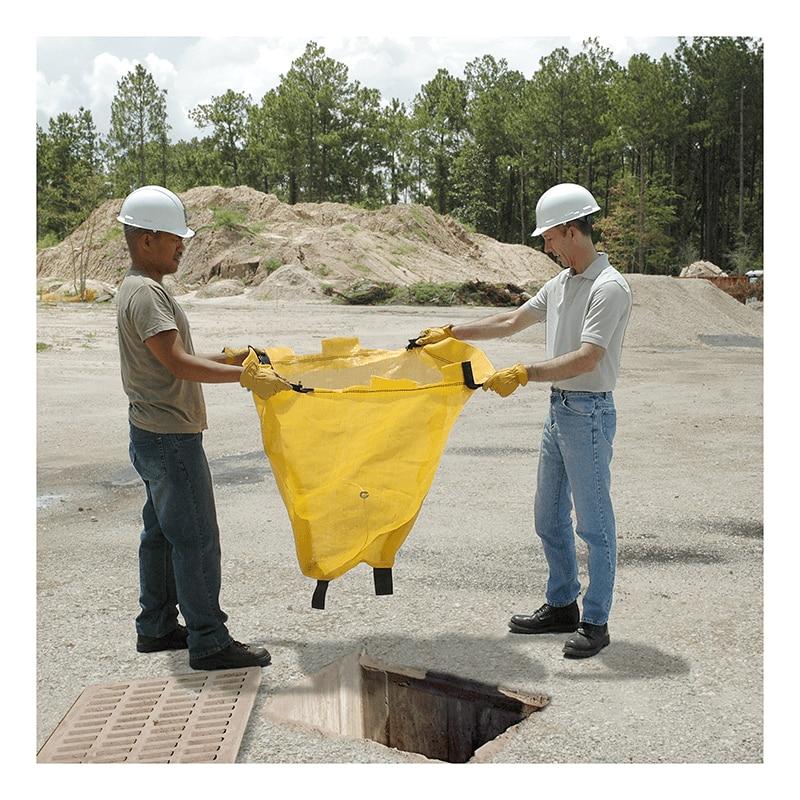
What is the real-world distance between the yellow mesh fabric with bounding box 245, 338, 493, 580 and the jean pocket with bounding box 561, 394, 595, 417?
0.42m

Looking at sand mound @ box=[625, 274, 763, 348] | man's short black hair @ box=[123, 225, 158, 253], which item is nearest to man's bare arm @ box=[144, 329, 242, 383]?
man's short black hair @ box=[123, 225, 158, 253]

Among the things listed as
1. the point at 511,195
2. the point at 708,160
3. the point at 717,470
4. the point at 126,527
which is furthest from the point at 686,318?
the point at 511,195

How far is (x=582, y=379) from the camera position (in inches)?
161

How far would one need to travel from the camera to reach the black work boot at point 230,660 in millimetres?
4082

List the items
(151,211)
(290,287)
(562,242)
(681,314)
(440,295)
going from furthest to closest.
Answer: (290,287), (440,295), (681,314), (562,242), (151,211)

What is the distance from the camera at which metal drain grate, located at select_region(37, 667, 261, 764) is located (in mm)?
3463

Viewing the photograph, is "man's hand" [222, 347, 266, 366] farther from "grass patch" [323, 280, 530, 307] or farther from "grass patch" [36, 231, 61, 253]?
"grass patch" [36, 231, 61, 253]

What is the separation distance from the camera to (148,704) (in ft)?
12.5

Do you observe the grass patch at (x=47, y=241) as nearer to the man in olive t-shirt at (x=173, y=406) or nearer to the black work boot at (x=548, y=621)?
the man in olive t-shirt at (x=173, y=406)

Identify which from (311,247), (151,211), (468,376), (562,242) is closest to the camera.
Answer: (151,211)

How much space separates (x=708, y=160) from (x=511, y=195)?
42.4 feet

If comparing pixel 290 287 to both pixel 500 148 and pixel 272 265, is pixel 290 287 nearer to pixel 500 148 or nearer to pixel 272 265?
pixel 272 265

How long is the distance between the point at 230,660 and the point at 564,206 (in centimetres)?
239

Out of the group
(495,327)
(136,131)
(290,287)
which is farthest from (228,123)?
(495,327)
